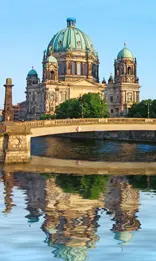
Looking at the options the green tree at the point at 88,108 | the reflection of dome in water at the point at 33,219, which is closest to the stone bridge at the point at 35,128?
the reflection of dome in water at the point at 33,219

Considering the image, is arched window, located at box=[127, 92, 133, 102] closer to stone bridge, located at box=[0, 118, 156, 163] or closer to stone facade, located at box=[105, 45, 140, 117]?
stone facade, located at box=[105, 45, 140, 117]

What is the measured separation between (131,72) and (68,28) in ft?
114

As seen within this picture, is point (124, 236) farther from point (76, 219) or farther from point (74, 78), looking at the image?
point (74, 78)

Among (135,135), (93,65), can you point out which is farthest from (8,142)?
(93,65)

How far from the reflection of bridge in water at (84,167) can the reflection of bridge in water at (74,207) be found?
307cm

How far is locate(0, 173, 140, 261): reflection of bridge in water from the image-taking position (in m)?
17.0

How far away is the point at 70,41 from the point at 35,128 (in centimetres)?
12836

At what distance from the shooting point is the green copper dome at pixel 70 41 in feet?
563

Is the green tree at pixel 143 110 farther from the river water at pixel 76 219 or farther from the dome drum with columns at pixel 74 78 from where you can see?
the river water at pixel 76 219

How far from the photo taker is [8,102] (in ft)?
153

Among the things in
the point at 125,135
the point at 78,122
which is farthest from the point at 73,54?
the point at 78,122

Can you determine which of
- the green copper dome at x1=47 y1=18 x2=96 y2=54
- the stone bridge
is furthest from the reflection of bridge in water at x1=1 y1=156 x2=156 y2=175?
the green copper dome at x1=47 y1=18 x2=96 y2=54

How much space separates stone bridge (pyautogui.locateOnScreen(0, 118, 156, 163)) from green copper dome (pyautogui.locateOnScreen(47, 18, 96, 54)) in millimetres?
119316

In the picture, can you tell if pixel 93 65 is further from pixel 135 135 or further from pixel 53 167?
pixel 53 167
